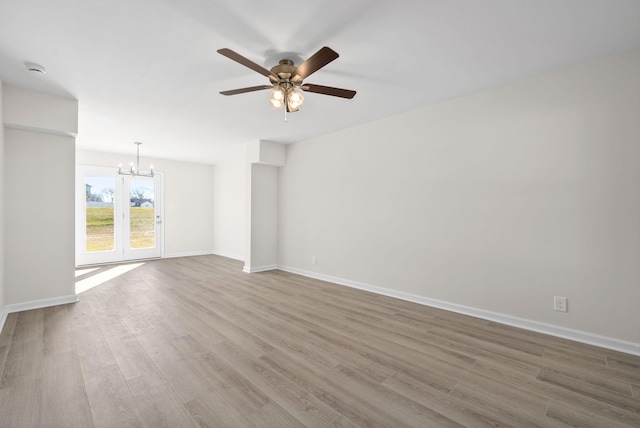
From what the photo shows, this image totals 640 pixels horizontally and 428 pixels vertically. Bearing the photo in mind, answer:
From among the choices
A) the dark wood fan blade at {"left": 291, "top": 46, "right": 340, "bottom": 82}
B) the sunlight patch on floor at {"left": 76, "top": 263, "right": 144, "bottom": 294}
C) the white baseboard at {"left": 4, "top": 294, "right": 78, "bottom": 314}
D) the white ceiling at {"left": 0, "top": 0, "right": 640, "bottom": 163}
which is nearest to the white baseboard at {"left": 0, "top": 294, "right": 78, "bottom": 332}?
the white baseboard at {"left": 4, "top": 294, "right": 78, "bottom": 314}

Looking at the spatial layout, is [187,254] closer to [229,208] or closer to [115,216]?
[229,208]

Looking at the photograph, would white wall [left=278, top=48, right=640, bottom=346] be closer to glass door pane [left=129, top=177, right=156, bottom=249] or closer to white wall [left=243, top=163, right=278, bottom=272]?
white wall [left=243, top=163, right=278, bottom=272]

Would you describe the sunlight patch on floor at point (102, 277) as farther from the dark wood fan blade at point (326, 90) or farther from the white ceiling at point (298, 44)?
the dark wood fan blade at point (326, 90)

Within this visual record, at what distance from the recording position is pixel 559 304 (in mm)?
2723

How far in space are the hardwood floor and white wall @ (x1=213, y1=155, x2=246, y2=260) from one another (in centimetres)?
361

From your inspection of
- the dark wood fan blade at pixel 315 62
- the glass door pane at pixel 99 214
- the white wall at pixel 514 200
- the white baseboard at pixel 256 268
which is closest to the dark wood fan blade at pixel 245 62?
the dark wood fan blade at pixel 315 62

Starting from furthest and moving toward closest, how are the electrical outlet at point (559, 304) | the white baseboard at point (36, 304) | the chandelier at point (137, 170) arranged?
1. the chandelier at point (137, 170)
2. the white baseboard at point (36, 304)
3. the electrical outlet at point (559, 304)

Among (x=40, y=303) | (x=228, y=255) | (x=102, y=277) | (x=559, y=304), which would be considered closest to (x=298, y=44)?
(x=559, y=304)

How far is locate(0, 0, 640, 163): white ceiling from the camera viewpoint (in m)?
1.93

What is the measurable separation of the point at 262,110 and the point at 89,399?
334cm

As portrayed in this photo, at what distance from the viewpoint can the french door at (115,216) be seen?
6.09m

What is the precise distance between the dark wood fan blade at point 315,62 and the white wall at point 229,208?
451 centimetres

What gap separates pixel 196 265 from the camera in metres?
6.28

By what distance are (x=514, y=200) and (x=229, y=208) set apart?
622 centimetres
